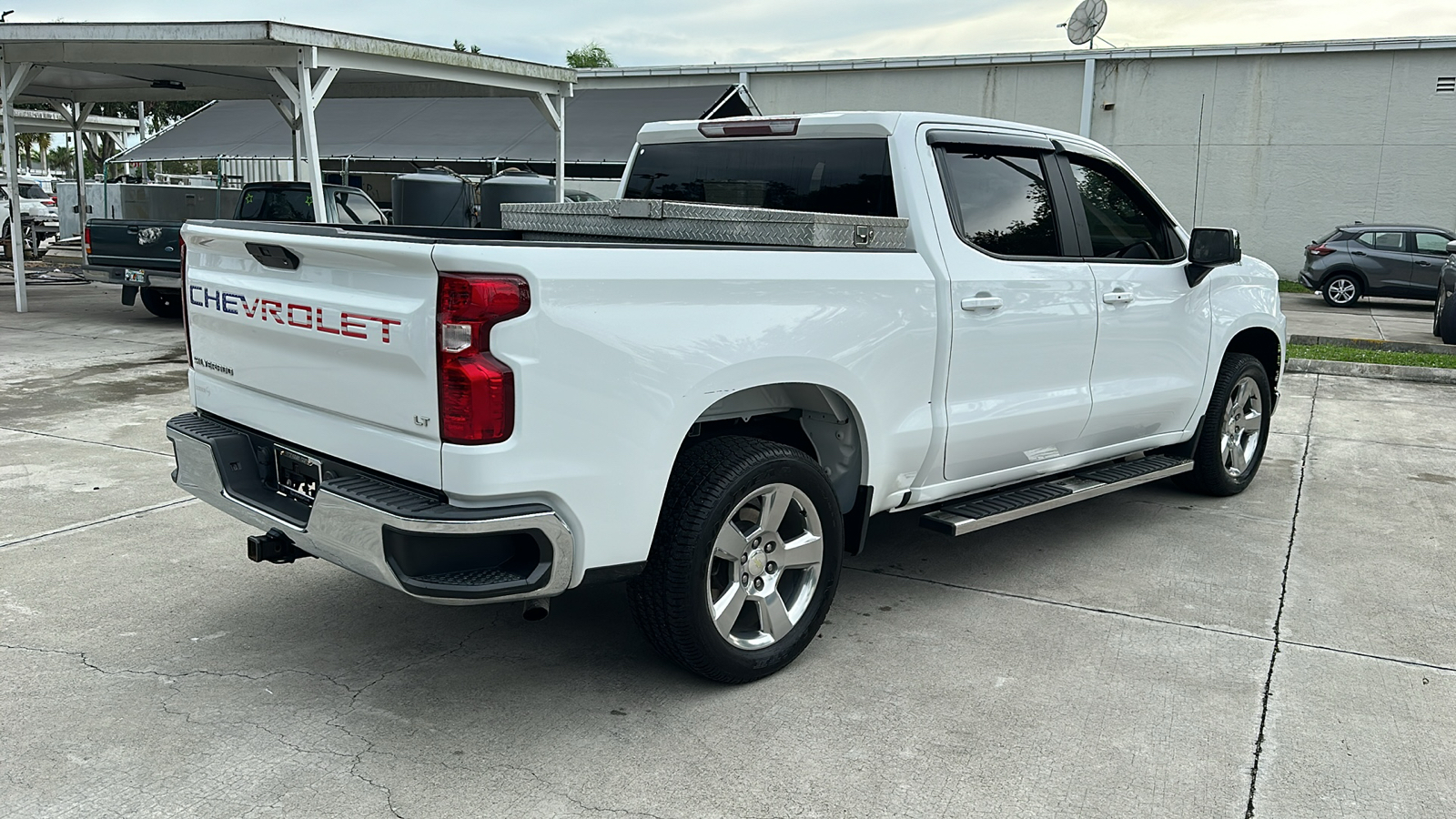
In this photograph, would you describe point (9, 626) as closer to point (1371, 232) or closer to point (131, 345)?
point (131, 345)

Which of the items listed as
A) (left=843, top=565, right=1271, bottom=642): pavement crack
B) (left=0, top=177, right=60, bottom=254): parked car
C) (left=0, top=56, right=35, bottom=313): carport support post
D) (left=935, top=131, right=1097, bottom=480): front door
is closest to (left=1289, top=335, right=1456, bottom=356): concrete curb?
(left=935, top=131, right=1097, bottom=480): front door

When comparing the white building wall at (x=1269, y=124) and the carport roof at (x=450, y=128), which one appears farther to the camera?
the carport roof at (x=450, y=128)

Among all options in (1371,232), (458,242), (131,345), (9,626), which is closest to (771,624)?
(458,242)

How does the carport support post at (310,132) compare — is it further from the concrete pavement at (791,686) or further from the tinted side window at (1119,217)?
the tinted side window at (1119,217)

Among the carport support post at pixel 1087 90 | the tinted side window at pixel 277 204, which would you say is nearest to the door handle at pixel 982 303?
the tinted side window at pixel 277 204

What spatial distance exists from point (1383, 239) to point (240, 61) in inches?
728

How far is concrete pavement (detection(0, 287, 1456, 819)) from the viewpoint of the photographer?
3086 millimetres

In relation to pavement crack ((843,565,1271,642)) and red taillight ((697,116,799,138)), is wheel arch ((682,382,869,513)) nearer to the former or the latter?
pavement crack ((843,565,1271,642))

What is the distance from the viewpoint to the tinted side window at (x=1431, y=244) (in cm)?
1941

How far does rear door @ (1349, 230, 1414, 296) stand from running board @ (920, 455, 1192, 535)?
1671 cm

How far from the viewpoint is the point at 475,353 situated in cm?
293

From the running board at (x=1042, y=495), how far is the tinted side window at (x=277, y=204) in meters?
10.3

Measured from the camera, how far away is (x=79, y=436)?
724 centimetres

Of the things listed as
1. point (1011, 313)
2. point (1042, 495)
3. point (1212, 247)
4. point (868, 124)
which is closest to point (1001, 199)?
point (1011, 313)
